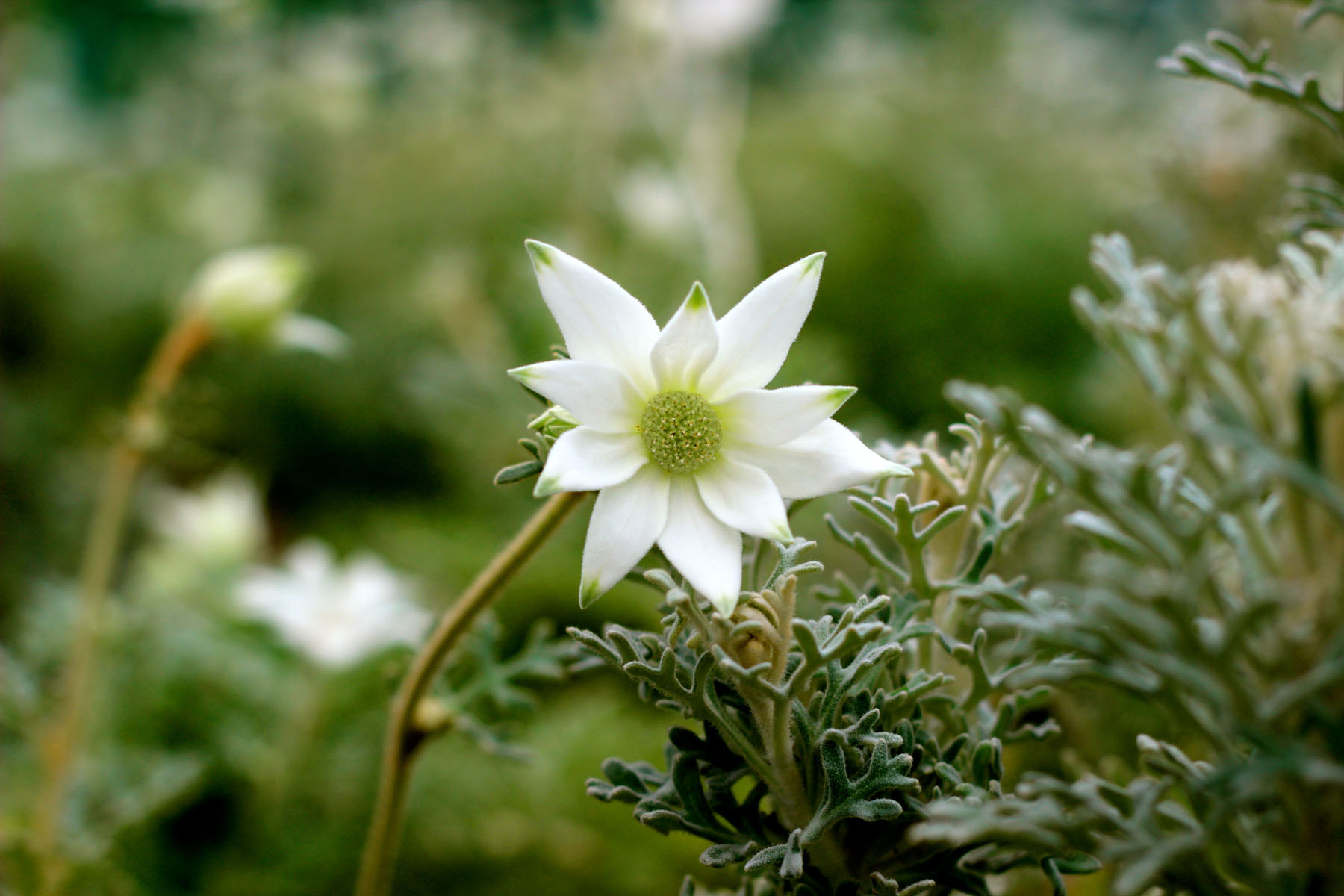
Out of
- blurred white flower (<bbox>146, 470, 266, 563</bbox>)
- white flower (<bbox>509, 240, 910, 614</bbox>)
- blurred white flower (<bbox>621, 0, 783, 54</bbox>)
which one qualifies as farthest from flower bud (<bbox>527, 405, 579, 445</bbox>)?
blurred white flower (<bbox>621, 0, 783, 54</bbox>)

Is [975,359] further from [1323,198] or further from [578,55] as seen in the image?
[578,55]

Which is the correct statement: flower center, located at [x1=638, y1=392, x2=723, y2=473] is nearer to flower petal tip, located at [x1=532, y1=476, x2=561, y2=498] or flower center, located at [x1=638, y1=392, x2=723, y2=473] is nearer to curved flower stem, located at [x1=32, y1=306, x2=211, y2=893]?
flower petal tip, located at [x1=532, y1=476, x2=561, y2=498]

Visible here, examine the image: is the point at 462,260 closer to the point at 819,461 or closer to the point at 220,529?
the point at 220,529

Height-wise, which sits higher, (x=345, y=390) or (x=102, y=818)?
(x=345, y=390)

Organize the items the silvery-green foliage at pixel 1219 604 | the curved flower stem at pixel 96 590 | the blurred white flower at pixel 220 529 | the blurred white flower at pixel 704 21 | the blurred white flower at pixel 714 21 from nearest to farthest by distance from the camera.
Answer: the silvery-green foliage at pixel 1219 604, the curved flower stem at pixel 96 590, the blurred white flower at pixel 220 529, the blurred white flower at pixel 704 21, the blurred white flower at pixel 714 21

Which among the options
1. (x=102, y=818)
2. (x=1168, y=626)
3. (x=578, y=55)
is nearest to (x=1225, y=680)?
(x=1168, y=626)

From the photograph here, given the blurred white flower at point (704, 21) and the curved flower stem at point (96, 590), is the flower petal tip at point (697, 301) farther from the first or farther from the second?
the blurred white flower at point (704, 21)

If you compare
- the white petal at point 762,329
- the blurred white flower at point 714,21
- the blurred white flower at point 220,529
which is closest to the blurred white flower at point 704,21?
the blurred white flower at point 714,21
